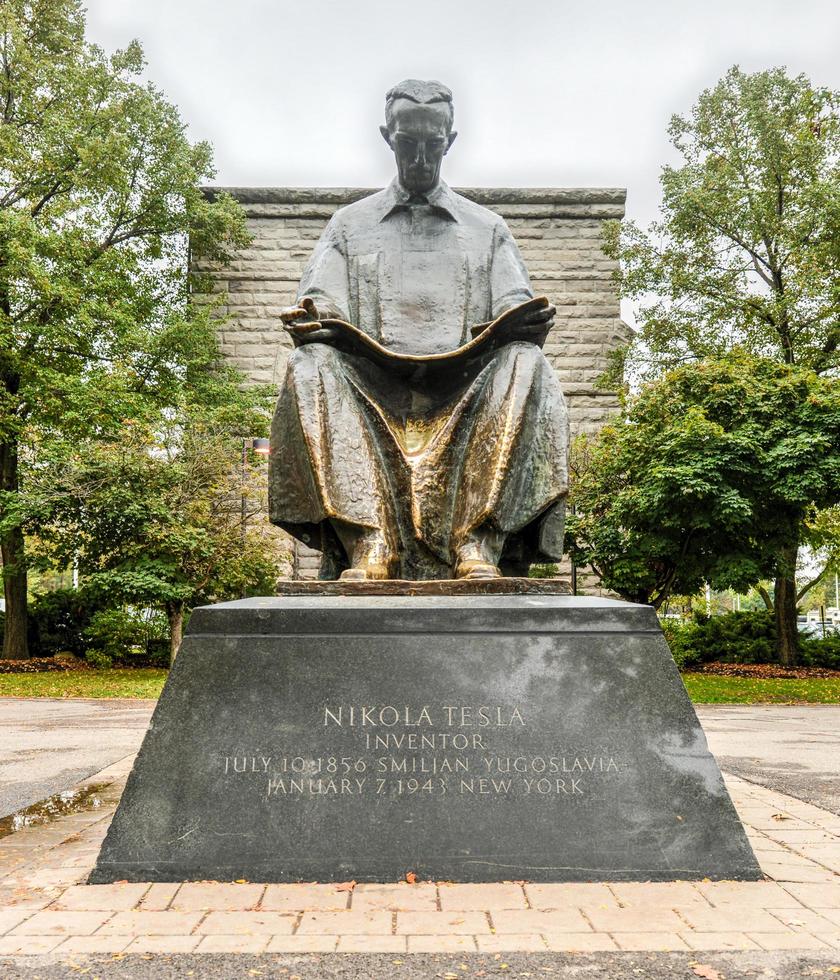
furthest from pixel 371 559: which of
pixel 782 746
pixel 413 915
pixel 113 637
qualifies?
pixel 113 637

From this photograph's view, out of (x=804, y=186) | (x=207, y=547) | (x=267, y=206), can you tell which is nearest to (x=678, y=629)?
(x=804, y=186)

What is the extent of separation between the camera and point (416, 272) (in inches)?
182

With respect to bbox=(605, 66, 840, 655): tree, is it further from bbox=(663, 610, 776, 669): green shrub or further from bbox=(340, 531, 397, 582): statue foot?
bbox=(340, 531, 397, 582): statue foot

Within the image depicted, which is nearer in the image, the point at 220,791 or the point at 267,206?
the point at 220,791

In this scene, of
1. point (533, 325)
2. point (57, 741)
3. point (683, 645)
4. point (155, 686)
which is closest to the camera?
point (533, 325)

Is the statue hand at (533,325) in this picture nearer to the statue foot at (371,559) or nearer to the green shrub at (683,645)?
the statue foot at (371,559)

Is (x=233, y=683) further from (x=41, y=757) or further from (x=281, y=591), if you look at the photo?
(x=41, y=757)

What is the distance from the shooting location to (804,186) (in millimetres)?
15523

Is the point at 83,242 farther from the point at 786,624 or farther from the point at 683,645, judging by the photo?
the point at 786,624

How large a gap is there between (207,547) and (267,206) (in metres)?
6.26

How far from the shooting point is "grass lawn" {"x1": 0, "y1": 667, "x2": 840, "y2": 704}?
38.5ft

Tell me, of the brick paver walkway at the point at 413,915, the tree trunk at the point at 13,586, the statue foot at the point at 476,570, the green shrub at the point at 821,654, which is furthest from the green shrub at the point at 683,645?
the brick paver walkway at the point at 413,915

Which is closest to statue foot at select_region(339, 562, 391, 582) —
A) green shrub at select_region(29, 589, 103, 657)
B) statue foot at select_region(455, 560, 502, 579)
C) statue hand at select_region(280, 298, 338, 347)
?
statue foot at select_region(455, 560, 502, 579)

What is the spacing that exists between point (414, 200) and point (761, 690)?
1025 centimetres
